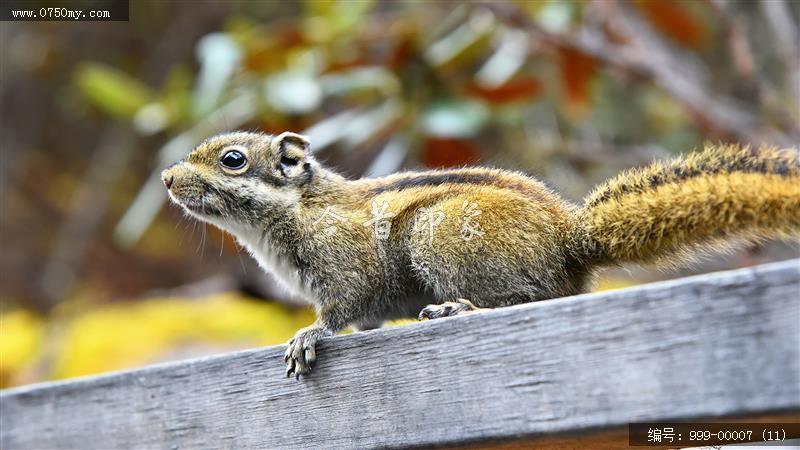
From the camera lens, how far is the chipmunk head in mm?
1948

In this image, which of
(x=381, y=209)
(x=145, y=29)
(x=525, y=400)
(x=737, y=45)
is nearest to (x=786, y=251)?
(x=737, y=45)

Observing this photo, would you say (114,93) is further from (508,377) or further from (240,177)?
(508,377)

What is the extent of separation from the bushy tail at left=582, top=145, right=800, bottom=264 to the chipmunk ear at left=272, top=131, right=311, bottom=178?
67 cm

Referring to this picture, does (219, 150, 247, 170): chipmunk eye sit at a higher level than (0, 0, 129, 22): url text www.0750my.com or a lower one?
lower

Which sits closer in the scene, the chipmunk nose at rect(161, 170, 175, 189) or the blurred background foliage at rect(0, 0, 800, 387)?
the chipmunk nose at rect(161, 170, 175, 189)

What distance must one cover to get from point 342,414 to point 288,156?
68cm

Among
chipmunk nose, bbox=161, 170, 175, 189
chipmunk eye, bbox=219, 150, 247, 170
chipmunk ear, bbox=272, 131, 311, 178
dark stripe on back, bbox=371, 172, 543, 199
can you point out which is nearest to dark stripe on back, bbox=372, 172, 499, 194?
dark stripe on back, bbox=371, 172, 543, 199

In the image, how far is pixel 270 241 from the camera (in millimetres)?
1931

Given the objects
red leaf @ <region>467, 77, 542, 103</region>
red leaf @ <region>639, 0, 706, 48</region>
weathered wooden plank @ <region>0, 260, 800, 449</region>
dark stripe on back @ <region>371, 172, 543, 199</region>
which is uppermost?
red leaf @ <region>639, 0, 706, 48</region>

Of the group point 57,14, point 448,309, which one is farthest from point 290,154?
point 57,14

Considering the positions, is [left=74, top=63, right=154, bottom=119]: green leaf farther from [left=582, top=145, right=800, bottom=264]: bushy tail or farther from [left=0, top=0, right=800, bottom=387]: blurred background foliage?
[left=582, top=145, right=800, bottom=264]: bushy tail

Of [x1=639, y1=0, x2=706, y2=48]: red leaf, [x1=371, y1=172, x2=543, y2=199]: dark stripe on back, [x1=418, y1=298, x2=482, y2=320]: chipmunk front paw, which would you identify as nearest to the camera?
[x1=418, y1=298, x2=482, y2=320]: chipmunk front paw

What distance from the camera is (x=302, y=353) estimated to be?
160cm

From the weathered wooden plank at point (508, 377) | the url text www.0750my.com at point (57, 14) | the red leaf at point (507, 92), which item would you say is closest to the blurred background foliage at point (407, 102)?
the red leaf at point (507, 92)
